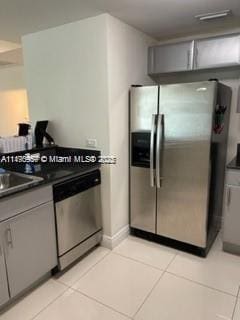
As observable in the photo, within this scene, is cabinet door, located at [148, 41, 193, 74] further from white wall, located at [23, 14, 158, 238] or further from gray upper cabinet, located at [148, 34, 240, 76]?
white wall, located at [23, 14, 158, 238]

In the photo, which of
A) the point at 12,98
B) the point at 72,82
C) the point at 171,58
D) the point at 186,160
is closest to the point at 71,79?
the point at 72,82

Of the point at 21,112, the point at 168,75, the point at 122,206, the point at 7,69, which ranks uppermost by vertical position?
the point at 7,69

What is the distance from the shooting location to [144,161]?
263cm

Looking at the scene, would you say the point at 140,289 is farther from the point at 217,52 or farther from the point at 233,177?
the point at 217,52

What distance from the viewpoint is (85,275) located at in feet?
7.33

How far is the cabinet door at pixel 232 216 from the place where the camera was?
2357 mm

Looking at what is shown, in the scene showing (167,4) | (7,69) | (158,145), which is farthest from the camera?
(7,69)

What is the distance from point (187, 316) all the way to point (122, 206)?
4.17ft

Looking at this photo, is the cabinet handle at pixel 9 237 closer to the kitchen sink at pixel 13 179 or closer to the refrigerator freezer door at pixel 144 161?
the kitchen sink at pixel 13 179

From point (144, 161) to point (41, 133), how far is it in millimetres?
1227

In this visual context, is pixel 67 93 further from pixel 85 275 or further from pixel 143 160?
pixel 85 275

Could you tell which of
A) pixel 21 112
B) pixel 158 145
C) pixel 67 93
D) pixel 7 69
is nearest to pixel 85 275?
pixel 158 145

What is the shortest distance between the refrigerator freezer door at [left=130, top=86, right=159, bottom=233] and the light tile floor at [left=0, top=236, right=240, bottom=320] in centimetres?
40

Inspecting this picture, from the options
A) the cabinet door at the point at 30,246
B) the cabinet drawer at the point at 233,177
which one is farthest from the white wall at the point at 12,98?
the cabinet drawer at the point at 233,177
